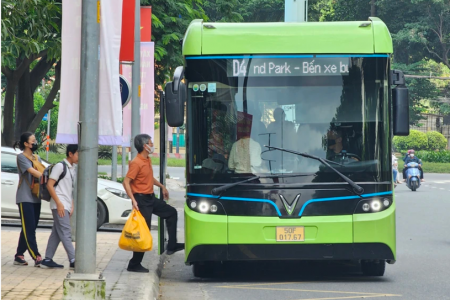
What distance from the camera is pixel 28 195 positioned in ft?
31.3

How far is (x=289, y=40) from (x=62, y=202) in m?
3.25

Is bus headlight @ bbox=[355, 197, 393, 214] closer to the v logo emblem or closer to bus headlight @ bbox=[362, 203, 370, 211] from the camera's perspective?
bus headlight @ bbox=[362, 203, 370, 211]

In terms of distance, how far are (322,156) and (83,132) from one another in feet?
10.7

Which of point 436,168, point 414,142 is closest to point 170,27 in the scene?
point 436,168

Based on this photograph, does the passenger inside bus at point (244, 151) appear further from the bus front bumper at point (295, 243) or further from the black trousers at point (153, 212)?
the black trousers at point (153, 212)

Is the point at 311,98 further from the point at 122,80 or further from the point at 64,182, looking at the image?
the point at 122,80

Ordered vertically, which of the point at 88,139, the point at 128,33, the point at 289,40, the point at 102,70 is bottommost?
the point at 88,139

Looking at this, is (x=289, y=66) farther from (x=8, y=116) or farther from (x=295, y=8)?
(x=8, y=116)

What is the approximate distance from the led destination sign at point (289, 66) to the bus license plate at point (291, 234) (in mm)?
1763

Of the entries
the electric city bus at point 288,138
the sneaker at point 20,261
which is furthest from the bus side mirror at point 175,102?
the sneaker at point 20,261

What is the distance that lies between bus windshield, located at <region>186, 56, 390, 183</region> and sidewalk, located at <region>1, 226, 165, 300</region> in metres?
1.35

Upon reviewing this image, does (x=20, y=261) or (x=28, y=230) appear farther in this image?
(x=20, y=261)

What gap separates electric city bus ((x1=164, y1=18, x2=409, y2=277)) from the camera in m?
8.73

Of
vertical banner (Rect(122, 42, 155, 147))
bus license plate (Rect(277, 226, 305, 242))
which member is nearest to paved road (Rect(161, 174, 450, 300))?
→ bus license plate (Rect(277, 226, 305, 242))
